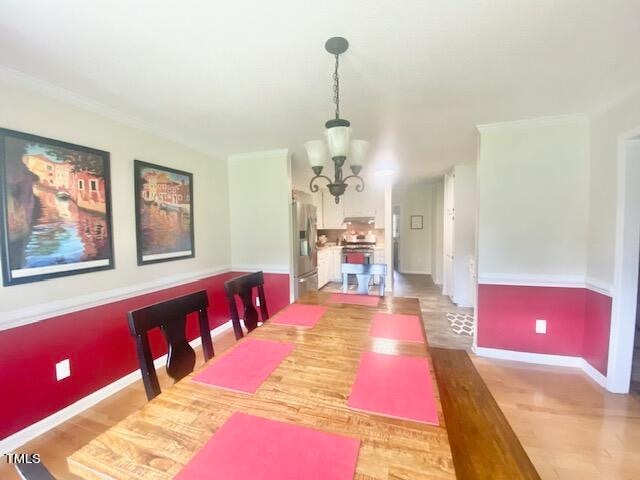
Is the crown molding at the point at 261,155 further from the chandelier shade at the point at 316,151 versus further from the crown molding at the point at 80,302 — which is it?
the chandelier shade at the point at 316,151

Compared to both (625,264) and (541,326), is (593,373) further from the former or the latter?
(625,264)

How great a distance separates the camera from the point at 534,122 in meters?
2.50

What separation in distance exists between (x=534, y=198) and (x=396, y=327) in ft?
6.73

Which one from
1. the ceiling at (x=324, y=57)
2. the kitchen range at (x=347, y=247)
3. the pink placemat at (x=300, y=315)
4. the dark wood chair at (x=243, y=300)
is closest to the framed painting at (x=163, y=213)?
the ceiling at (x=324, y=57)

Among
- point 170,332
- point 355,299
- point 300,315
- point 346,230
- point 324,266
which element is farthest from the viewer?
point 346,230

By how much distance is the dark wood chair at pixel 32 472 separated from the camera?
1.53 feet

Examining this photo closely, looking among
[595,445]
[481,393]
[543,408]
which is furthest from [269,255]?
[595,445]

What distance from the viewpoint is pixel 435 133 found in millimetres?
2826

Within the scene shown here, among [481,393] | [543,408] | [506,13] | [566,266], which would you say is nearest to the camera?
[506,13]

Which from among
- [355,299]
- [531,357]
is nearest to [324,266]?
[355,299]

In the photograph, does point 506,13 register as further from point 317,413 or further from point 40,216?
point 40,216

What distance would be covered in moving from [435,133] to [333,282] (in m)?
3.87

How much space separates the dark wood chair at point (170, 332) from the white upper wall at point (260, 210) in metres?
1.95

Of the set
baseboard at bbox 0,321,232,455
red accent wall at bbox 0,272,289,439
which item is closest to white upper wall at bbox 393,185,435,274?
red accent wall at bbox 0,272,289,439
